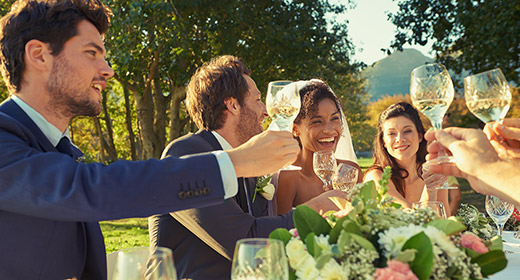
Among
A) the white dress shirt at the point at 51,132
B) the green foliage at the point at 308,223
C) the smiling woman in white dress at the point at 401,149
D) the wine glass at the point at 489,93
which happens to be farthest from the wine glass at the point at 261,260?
the smiling woman in white dress at the point at 401,149

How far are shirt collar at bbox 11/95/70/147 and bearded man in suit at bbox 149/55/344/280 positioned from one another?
777mm

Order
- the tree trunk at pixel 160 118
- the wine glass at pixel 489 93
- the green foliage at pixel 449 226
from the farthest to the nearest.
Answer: the tree trunk at pixel 160 118
the wine glass at pixel 489 93
the green foliage at pixel 449 226

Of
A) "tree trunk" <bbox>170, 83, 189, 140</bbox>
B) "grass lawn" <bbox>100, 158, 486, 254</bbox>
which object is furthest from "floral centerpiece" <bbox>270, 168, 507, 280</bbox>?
"tree trunk" <bbox>170, 83, 189, 140</bbox>

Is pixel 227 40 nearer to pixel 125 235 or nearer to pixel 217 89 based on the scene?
pixel 125 235

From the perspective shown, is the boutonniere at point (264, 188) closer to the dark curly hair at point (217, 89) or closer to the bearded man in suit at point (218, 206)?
the bearded man in suit at point (218, 206)

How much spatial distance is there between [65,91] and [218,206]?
0.97 metres

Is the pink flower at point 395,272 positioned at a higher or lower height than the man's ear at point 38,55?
lower

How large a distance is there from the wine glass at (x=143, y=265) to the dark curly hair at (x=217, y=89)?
7.02 feet

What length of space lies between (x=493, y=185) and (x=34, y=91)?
2033mm

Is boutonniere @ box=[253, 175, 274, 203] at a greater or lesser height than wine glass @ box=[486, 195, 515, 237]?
greater

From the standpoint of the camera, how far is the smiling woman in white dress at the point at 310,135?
4.38 meters

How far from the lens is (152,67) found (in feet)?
46.5

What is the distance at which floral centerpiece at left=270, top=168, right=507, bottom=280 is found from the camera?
1373 mm

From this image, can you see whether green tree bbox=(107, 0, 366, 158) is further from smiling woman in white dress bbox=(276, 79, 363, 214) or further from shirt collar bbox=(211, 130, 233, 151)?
shirt collar bbox=(211, 130, 233, 151)
